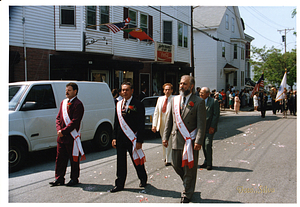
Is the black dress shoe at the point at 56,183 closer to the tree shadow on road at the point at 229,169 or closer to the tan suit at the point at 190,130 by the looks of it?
the tan suit at the point at 190,130

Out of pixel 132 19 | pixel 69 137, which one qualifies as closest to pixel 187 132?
pixel 69 137

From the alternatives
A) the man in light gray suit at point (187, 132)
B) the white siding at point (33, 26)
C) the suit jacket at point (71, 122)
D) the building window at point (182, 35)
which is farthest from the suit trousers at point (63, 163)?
the building window at point (182, 35)

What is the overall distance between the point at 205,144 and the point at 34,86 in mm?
4397

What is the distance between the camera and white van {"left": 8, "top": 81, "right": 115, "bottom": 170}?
21.0 feet

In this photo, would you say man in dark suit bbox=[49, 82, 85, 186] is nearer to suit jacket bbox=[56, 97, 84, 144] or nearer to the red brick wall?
suit jacket bbox=[56, 97, 84, 144]

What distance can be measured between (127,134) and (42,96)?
10.5ft

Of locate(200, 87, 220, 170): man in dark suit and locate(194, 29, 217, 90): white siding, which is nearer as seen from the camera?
locate(200, 87, 220, 170): man in dark suit

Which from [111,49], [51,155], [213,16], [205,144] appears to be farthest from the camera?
[213,16]

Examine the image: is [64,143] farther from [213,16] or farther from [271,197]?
[213,16]

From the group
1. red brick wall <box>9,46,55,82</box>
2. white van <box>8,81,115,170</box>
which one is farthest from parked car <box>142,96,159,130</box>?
red brick wall <box>9,46,55,82</box>

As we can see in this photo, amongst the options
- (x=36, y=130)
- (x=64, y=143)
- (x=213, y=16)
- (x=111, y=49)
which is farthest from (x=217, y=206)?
(x=213, y=16)

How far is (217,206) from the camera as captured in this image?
4.33 metres

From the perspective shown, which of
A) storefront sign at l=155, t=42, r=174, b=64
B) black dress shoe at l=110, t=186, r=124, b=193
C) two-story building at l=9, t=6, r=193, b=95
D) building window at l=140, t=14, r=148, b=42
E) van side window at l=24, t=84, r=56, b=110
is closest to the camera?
black dress shoe at l=110, t=186, r=124, b=193

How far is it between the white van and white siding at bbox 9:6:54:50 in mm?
6370
